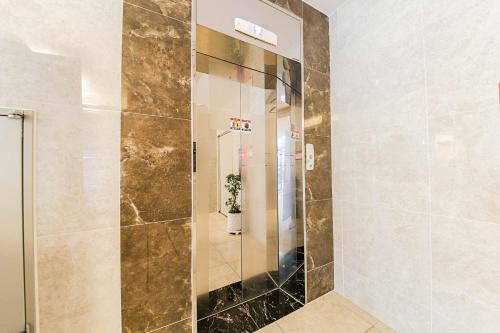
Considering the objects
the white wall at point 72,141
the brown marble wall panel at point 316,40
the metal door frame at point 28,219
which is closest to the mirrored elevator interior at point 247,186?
the brown marble wall panel at point 316,40

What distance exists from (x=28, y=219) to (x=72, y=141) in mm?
359

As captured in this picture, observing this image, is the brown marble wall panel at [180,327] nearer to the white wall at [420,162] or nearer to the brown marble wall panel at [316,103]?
the white wall at [420,162]

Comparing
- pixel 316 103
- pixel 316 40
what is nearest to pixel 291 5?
pixel 316 40

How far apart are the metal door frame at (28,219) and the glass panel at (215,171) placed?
810 mm

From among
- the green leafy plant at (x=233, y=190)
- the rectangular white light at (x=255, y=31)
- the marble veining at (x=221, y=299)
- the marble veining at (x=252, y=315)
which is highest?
the rectangular white light at (x=255, y=31)

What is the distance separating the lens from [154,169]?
1050 millimetres

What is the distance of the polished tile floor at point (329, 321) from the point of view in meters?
1.36

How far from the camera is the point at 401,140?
1.29 m

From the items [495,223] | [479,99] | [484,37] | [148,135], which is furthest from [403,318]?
[148,135]

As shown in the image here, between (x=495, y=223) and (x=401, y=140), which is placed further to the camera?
(x=401, y=140)

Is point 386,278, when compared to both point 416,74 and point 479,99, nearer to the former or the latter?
point 479,99

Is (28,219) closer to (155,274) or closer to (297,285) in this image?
(155,274)

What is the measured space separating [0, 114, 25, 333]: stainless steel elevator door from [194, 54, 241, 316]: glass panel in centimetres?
84

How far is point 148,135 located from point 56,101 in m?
0.37
